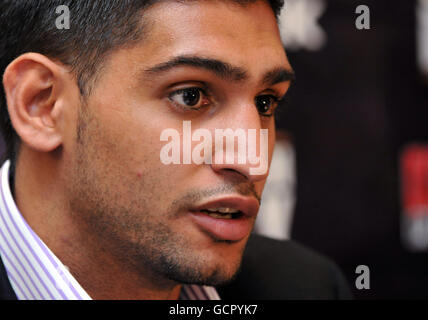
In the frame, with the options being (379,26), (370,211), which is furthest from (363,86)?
(370,211)

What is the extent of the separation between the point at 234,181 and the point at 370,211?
1545 mm

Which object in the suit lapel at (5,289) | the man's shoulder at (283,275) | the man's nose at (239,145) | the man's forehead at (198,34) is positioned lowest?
the man's shoulder at (283,275)

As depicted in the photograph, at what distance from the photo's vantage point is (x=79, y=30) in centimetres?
116

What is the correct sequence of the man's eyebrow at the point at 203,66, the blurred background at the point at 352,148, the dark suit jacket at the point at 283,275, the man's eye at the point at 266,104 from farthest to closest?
the blurred background at the point at 352,148
the dark suit jacket at the point at 283,275
the man's eye at the point at 266,104
the man's eyebrow at the point at 203,66

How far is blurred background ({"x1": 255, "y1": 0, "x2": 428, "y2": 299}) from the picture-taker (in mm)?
2393

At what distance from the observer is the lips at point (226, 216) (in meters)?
1.10

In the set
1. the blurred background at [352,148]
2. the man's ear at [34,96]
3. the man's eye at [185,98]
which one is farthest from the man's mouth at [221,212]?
the blurred background at [352,148]

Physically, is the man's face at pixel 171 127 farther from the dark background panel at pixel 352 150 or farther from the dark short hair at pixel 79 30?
the dark background panel at pixel 352 150

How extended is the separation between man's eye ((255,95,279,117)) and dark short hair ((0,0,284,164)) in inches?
9.5

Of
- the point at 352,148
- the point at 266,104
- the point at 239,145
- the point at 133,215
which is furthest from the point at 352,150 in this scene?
the point at 133,215

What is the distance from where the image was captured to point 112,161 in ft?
3.69

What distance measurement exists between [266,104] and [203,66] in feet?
0.85

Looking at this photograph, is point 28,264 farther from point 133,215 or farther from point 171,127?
point 171,127
